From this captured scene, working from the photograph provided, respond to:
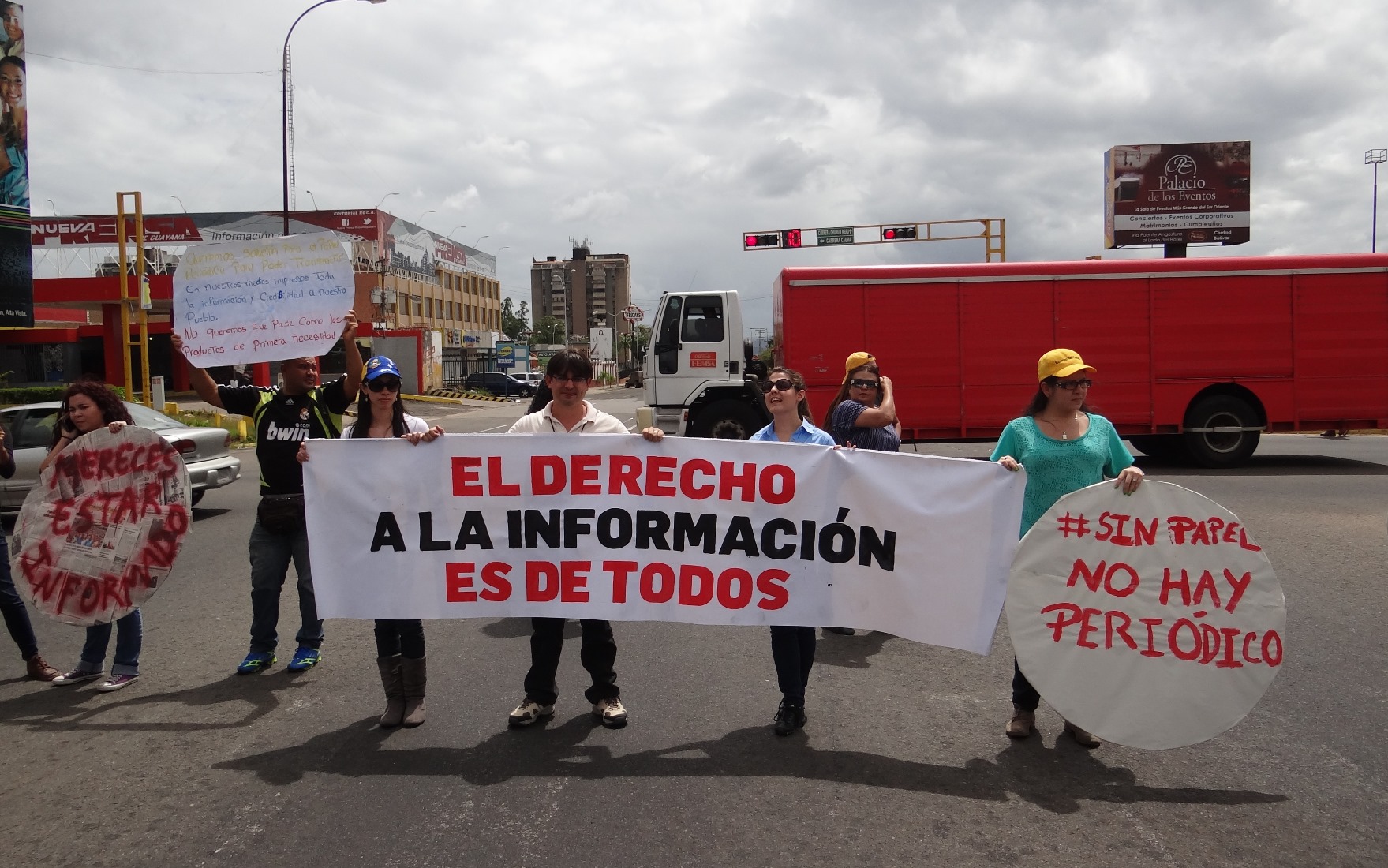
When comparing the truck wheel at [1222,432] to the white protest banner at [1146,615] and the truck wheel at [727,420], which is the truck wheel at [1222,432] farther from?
the white protest banner at [1146,615]

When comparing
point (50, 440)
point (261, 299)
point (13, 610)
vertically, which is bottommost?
point (13, 610)

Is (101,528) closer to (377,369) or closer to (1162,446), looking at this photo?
(377,369)

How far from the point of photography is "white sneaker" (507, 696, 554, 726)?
4.76 m

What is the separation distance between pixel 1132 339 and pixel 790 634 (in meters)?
12.2

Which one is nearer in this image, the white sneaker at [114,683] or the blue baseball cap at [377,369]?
the blue baseball cap at [377,369]

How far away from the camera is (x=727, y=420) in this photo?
→ 52.2 feet

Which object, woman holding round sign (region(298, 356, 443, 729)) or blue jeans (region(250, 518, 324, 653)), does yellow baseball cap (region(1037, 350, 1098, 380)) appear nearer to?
woman holding round sign (region(298, 356, 443, 729))

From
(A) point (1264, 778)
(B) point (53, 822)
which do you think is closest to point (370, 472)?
(B) point (53, 822)

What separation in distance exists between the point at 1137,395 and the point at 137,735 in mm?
14030

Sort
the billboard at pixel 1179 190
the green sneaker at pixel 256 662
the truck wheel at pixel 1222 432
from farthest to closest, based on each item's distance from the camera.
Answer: the billboard at pixel 1179 190 → the truck wheel at pixel 1222 432 → the green sneaker at pixel 256 662

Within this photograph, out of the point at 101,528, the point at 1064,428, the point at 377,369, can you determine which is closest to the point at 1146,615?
the point at 1064,428

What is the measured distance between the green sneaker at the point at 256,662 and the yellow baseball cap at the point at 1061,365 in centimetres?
440

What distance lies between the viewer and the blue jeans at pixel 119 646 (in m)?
5.56

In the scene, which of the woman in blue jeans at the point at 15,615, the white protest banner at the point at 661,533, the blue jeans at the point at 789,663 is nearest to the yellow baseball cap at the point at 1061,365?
the white protest banner at the point at 661,533
